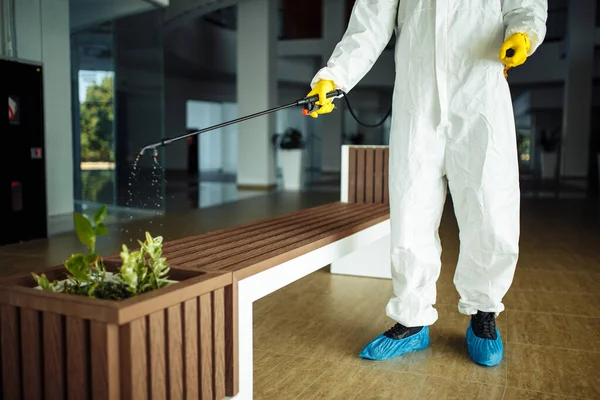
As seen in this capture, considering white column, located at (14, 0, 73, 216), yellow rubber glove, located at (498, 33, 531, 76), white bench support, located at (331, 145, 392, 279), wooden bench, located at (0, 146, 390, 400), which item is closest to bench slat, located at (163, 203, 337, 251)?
wooden bench, located at (0, 146, 390, 400)

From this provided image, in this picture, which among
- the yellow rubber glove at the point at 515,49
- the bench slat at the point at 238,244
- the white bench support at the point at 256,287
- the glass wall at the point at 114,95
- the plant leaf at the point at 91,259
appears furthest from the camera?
the glass wall at the point at 114,95

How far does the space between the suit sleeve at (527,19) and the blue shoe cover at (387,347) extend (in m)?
1.07

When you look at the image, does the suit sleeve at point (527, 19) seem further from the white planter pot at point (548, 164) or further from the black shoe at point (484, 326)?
the white planter pot at point (548, 164)

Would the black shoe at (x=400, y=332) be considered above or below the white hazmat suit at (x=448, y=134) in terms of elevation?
below

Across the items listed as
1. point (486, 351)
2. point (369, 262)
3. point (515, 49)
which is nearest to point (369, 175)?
point (369, 262)

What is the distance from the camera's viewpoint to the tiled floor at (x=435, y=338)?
6.02ft

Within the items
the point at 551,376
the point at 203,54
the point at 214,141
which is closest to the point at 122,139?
the point at 551,376

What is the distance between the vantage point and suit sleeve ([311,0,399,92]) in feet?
6.81

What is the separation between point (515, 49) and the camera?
1.82m

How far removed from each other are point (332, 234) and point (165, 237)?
2667 millimetres

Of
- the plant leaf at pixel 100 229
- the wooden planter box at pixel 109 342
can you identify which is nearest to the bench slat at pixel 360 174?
the wooden planter box at pixel 109 342

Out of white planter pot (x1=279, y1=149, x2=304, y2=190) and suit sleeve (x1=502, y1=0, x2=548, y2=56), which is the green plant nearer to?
suit sleeve (x1=502, y1=0, x2=548, y2=56)

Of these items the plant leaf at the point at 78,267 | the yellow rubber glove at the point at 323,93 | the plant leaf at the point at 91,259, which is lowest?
the plant leaf at the point at 78,267

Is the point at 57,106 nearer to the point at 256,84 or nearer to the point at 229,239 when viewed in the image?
the point at 256,84
